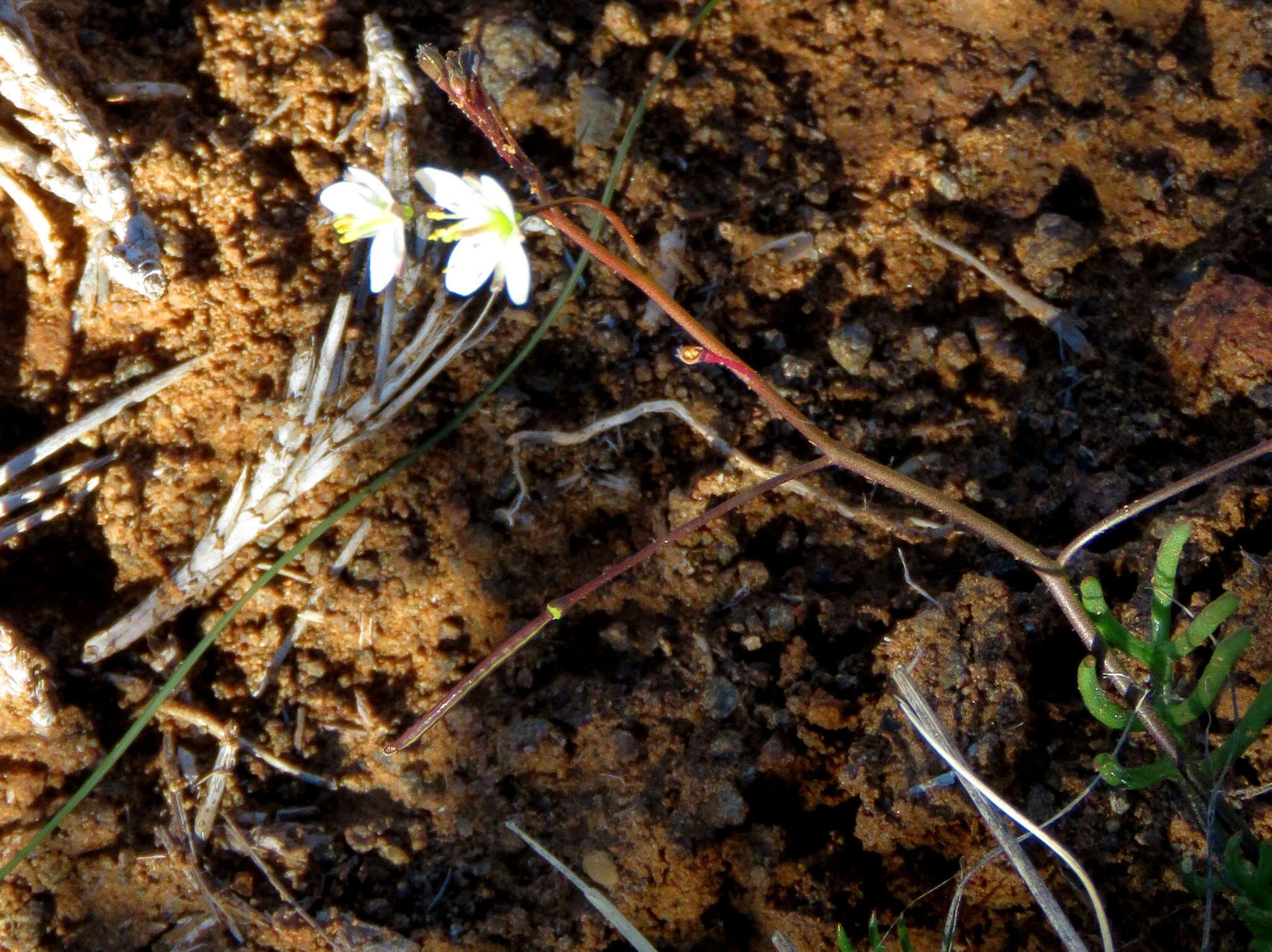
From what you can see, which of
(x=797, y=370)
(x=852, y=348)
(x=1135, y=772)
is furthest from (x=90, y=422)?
(x=1135, y=772)


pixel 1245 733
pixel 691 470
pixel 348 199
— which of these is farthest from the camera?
pixel 691 470

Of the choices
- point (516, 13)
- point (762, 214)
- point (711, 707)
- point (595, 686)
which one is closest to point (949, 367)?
point (762, 214)

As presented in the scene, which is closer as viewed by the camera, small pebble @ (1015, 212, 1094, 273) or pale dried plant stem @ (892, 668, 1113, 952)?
pale dried plant stem @ (892, 668, 1113, 952)

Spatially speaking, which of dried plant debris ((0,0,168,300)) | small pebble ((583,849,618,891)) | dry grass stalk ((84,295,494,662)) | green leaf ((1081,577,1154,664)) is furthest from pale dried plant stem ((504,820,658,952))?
dried plant debris ((0,0,168,300))

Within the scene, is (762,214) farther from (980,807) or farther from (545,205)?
(980,807)

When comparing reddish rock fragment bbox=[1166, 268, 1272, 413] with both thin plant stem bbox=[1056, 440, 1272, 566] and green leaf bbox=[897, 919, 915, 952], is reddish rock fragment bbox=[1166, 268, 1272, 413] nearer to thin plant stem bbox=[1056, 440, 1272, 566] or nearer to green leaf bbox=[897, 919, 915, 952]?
thin plant stem bbox=[1056, 440, 1272, 566]

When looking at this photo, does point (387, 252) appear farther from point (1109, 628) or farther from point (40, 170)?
point (1109, 628)

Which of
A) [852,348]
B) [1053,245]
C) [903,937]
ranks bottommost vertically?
[903,937]

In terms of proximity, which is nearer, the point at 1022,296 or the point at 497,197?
Result: the point at 497,197
